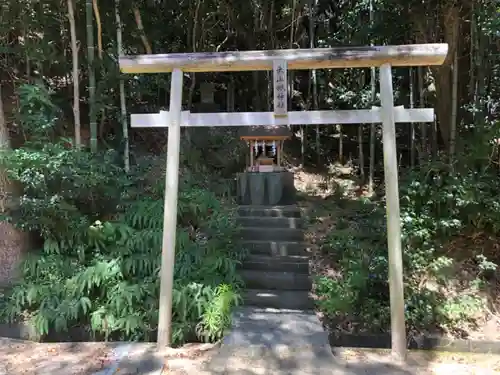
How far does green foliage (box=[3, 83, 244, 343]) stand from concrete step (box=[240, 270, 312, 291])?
10.1 inches

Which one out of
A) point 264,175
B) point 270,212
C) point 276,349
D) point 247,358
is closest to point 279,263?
point 270,212

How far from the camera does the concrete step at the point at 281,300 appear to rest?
4.54m

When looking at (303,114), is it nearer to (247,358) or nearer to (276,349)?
(276,349)

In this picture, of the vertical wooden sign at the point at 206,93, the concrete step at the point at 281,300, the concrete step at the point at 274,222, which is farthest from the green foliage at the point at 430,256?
the vertical wooden sign at the point at 206,93

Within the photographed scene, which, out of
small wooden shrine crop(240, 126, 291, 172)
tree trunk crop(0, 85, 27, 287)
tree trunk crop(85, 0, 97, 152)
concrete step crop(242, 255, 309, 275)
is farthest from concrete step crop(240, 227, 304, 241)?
tree trunk crop(0, 85, 27, 287)

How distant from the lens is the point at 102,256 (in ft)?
15.6

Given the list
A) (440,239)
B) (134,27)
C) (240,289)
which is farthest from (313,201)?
(134,27)

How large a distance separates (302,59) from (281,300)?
2777 millimetres

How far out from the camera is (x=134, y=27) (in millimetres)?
7691

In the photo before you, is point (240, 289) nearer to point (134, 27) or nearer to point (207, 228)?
point (207, 228)

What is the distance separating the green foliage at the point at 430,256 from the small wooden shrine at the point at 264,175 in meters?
1.46

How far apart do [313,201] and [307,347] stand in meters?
3.89

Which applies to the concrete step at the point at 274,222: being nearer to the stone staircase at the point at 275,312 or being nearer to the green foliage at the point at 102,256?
the stone staircase at the point at 275,312

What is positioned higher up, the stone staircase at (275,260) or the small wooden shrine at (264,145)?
the small wooden shrine at (264,145)
